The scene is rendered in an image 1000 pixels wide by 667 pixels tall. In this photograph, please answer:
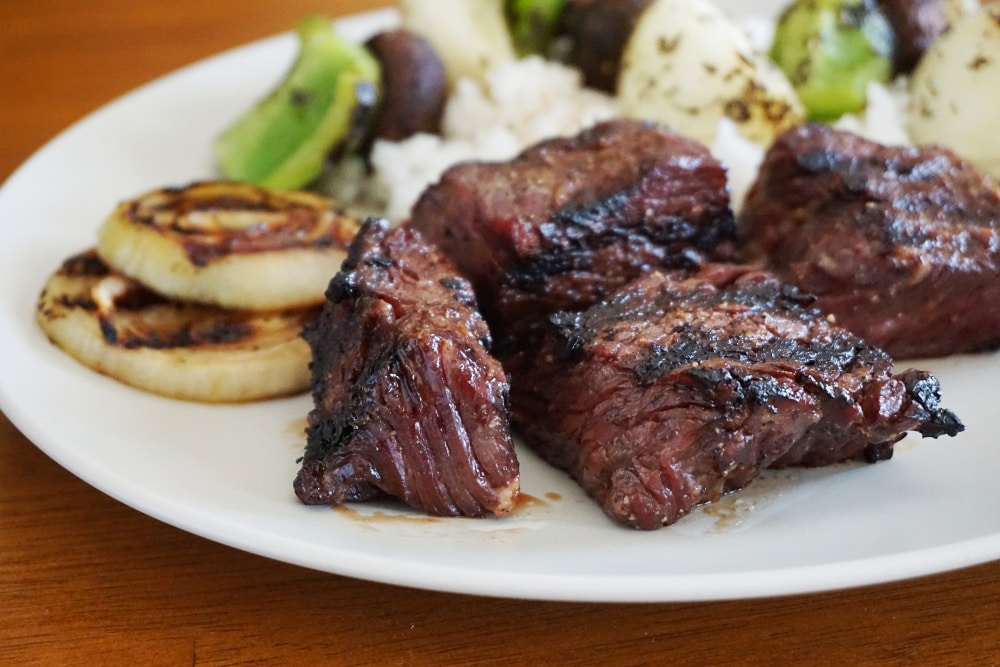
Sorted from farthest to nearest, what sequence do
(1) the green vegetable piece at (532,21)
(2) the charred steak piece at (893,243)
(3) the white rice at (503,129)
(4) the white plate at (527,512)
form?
(1) the green vegetable piece at (532,21), (3) the white rice at (503,129), (2) the charred steak piece at (893,243), (4) the white plate at (527,512)

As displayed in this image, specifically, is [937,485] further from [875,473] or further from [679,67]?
[679,67]

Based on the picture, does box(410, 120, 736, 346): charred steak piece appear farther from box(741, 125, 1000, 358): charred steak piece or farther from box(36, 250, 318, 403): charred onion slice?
box(36, 250, 318, 403): charred onion slice

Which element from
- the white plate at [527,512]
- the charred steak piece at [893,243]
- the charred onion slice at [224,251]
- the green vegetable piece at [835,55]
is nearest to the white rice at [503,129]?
the green vegetable piece at [835,55]

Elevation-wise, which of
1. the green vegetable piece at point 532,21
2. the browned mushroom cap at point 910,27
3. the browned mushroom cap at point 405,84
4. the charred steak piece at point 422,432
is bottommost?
the charred steak piece at point 422,432

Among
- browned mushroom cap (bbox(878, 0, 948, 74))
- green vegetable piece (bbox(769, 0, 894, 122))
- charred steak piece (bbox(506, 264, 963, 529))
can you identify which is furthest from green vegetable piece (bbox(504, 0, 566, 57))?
charred steak piece (bbox(506, 264, 963, 529))

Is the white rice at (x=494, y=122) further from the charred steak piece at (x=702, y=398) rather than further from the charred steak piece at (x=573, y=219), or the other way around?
the charred steak piece at (x=702, y=398)

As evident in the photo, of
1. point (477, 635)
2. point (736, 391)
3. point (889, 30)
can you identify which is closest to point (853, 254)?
point (736, 391)
